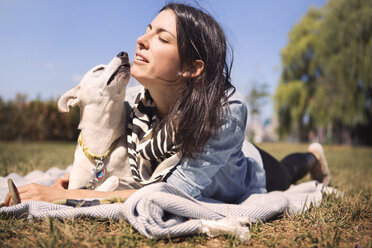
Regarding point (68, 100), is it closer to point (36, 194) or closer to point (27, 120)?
point (36, 194)

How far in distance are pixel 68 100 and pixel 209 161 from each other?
1.24m

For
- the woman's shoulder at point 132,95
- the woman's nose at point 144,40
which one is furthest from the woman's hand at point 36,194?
the woman's nose at point 144,40

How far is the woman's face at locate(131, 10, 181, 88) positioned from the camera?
1985mm

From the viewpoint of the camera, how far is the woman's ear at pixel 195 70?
2074 millimetres

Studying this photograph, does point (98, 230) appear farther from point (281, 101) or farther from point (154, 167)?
point (281, 101)

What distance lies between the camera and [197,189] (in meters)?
2.05

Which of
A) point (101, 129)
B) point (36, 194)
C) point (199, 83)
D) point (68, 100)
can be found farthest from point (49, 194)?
point (199, 83)

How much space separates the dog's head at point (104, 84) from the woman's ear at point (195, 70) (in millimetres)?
472

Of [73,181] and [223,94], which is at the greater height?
[223,94]

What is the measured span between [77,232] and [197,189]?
0.87 metres

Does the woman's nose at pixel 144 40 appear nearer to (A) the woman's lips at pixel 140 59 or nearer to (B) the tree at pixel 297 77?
(A) the woman's lips at pixel 140 59

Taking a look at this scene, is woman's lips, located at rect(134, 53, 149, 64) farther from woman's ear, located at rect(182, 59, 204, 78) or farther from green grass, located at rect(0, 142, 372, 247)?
green grass, located at rect(0, 142, 372, 247)

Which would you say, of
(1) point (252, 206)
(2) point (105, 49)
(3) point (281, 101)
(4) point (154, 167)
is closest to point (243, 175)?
(1) point (252, 206)

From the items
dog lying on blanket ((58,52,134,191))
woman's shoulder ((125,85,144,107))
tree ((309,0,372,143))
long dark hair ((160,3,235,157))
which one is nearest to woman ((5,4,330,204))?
long dark hair ((160,3,235,157))
